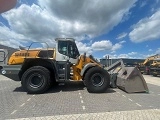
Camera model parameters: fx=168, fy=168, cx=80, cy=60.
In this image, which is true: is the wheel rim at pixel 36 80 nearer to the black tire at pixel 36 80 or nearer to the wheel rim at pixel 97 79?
the black tire at pixel 36 80

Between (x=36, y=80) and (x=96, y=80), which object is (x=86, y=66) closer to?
(x=96, y=80)

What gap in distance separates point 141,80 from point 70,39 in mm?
4122

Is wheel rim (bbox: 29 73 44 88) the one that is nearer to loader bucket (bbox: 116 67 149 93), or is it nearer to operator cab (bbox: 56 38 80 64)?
operator cab (bbox: 56 38 80 64)

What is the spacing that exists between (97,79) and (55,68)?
212cm

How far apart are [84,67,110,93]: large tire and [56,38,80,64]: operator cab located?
1.21 m

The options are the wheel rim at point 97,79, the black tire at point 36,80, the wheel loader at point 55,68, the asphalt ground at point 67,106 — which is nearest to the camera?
the asphalt ground at point 67,106

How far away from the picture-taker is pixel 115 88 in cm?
913

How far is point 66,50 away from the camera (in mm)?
8781

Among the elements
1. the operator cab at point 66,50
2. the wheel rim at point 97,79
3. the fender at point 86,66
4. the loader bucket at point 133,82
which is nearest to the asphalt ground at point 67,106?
the loader bucket at point 133,82

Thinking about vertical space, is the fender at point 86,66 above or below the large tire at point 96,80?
above

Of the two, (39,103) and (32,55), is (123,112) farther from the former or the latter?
(32,55)

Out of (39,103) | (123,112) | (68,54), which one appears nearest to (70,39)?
(68,54)

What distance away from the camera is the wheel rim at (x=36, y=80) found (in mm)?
8000

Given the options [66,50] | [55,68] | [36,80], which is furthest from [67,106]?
[66,50]
